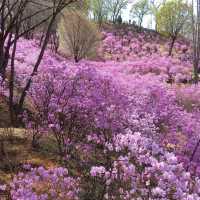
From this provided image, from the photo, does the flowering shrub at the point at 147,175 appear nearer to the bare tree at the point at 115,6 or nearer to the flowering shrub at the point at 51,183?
the flowering shrub at the point at 51,183

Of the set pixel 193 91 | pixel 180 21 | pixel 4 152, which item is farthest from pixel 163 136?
pixel 180 21

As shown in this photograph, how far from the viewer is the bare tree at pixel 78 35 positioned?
108ft

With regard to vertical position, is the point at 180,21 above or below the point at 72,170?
above

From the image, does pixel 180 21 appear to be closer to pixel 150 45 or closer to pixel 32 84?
pixel 150 45

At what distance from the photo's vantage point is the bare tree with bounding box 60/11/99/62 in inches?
1291

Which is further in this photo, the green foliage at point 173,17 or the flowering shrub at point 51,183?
the green foliage at point 173,17

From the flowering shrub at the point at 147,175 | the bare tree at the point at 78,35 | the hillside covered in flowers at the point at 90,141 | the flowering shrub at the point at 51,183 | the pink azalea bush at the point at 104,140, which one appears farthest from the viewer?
the bare tree at the point at 78,35

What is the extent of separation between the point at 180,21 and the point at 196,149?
1790 inches

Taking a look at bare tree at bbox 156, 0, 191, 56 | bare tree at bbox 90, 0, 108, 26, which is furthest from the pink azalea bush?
bare tree at bbox 90, 0, 108, 26

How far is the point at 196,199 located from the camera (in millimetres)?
4871

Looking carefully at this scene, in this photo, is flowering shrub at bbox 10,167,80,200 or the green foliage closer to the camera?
flowering shrub at bbox 10,167,80,200

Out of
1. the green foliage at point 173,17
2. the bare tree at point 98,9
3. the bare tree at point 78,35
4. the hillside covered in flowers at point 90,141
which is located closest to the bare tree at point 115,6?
the bare tree at point 98,9

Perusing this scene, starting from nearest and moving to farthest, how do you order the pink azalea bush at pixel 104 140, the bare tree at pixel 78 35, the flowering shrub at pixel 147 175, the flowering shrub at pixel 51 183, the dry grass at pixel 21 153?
the flowering shrub at pixel 147 175, the pink azalea bush at pixel 104 140, the flowering shrub at pixel 51 183, the dry grass at pixel 21 153, the bare tree at pixel 78 35

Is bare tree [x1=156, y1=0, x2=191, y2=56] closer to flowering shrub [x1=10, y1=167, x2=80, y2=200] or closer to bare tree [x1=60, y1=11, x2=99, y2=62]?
bare tree [x1=60, y1=11, x2=99, y2=62]
